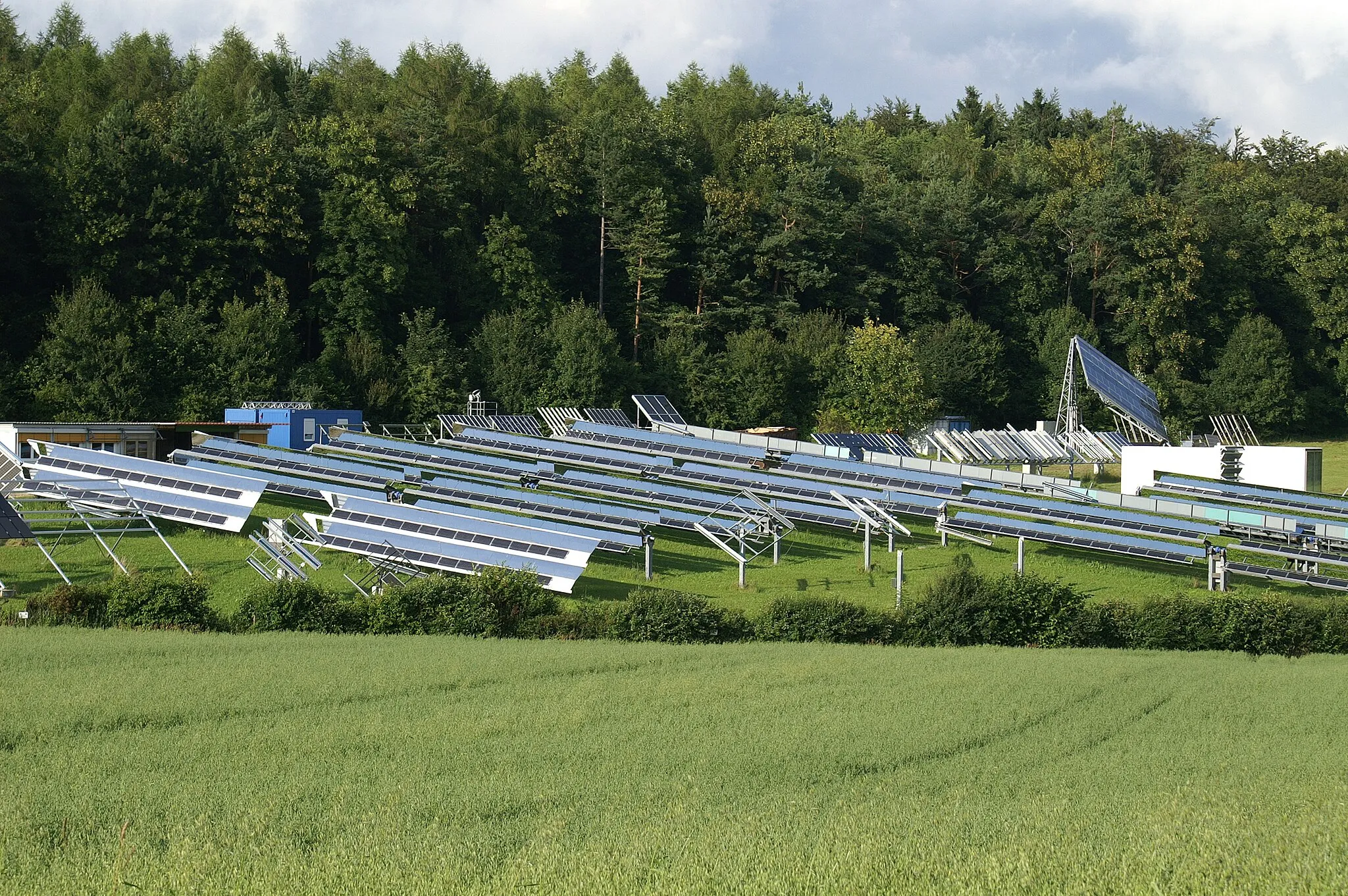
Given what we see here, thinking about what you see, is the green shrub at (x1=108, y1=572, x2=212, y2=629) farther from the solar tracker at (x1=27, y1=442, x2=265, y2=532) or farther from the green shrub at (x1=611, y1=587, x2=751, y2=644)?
the solar tracker at (x1=27, y1=442, x2=265, y2=532)

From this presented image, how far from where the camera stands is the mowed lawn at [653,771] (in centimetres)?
1027

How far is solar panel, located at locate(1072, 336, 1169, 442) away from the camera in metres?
76.3

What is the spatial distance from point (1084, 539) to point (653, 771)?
2636cm

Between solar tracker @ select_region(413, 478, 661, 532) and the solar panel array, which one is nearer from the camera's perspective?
solar tracker @ select_region(413, 478, 661, 532)

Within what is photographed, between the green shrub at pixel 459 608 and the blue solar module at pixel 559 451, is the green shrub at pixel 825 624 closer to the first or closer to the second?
the green shrub at pixel 459 608

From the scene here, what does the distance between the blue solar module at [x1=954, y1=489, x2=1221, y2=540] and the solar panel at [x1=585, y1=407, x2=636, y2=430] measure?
96.8 feet

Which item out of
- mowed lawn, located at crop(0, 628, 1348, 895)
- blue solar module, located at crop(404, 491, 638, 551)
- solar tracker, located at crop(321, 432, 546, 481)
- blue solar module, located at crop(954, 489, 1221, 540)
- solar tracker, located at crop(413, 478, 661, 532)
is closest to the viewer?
mowed lawn, located at crop(0, 628, 1348, 895)

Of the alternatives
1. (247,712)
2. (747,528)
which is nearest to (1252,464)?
(747,528)

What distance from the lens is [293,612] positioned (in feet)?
87.4

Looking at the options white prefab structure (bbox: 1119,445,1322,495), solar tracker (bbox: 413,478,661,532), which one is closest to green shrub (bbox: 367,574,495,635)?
solar tracker (bbox: 413,478,661,532)

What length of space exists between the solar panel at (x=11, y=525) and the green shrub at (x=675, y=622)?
15012 millimetres

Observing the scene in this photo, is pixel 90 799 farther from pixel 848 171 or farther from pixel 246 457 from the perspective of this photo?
pixel 848 171

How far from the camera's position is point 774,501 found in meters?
41.9

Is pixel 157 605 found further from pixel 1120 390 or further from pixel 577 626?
pixel 1120 390
